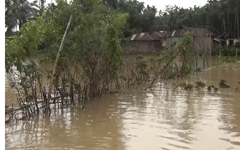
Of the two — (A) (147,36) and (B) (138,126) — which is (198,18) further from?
(B) (138,126)

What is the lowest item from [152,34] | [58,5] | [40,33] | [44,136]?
[44,136]

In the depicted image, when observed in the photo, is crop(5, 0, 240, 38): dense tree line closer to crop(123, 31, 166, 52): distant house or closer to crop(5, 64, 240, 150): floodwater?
crop(123, 31, 166, 52): distant house

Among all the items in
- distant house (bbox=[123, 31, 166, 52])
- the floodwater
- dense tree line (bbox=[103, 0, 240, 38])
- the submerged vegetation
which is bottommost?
the floodwater

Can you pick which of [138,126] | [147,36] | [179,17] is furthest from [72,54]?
[179,17]

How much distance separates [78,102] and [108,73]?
1780mm

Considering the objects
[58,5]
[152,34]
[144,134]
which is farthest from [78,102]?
[152,34]

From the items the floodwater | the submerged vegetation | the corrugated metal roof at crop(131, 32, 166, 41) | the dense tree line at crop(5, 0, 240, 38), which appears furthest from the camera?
the corrugated metal roof at crop(131, 32, 166, 41)

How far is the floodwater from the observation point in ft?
21.7

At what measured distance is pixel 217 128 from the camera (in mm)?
7801

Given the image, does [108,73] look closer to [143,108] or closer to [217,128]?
[143,108]

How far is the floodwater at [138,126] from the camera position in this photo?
21.7 feet

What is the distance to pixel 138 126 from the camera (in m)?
8.02

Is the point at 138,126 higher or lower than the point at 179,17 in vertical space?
lower

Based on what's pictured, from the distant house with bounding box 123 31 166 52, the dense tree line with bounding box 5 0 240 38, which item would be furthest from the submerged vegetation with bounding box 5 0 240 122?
the distant house with bounding box 123 31 166 52
